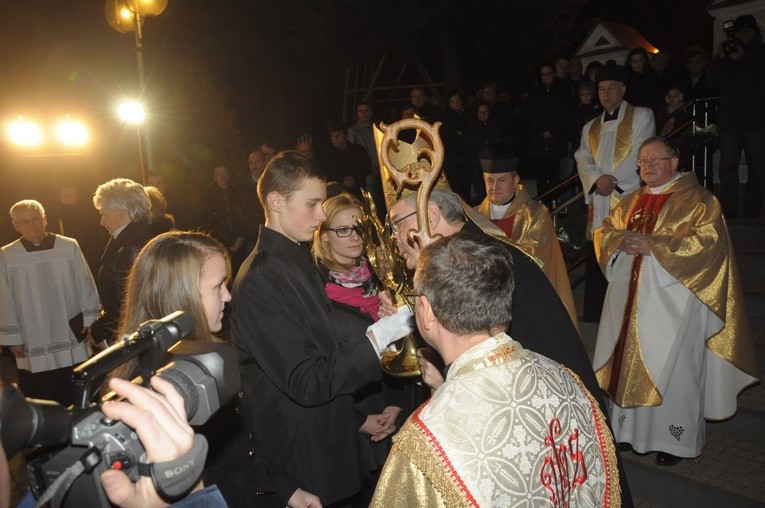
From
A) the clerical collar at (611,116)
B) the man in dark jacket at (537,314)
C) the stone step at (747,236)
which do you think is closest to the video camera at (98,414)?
the man in dark jacket at (537,314)

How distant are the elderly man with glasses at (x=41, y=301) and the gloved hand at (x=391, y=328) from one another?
14.0 feet

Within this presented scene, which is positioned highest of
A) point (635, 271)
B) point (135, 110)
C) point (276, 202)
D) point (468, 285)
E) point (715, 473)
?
point (135, 110)

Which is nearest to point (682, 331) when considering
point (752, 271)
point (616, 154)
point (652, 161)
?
point (652, 161)

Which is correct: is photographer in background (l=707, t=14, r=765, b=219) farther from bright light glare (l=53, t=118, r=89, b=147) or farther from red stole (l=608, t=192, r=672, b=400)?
bright light glare (l=53, t=118, r=89, b=147)

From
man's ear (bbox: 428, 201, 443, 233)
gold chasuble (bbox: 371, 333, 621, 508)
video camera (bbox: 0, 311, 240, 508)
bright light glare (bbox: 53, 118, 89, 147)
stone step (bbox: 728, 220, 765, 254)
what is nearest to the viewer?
video camera (bbox: 0, 311, 240, 508)

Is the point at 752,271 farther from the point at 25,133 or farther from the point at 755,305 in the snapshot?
the point at 25,133

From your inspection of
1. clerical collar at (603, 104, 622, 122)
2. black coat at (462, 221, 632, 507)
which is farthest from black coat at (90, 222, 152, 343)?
clerical collar at (603, 104, 622, 122)

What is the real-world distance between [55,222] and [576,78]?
1032cm

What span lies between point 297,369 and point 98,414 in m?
1.36

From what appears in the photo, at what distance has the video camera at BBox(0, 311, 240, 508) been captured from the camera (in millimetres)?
1125

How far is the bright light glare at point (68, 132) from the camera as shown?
938 centimetres

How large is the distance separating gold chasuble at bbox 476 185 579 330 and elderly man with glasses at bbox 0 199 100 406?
4.06m

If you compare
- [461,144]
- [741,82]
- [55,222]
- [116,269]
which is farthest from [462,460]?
[55,222]

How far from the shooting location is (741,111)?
7.32m
